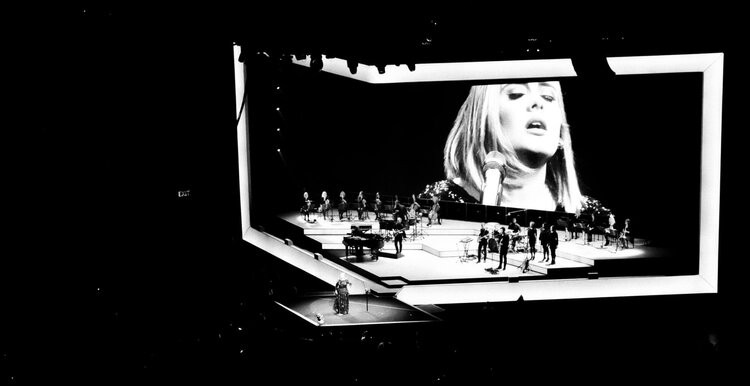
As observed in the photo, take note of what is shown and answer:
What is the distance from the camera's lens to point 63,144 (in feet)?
32.1

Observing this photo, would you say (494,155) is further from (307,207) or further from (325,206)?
(307,207)

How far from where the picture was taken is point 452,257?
46.9 feet

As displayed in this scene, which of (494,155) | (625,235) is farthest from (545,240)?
(494,155)

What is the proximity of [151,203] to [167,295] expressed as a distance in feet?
6.49

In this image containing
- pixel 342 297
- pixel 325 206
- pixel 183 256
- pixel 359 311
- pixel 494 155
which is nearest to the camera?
pixel 342 297

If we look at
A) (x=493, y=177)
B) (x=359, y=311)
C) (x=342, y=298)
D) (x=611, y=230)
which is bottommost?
(x=359, y=311)

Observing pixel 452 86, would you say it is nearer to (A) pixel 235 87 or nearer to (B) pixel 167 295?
(A) pixel 235 87

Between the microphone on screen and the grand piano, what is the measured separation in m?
3.26

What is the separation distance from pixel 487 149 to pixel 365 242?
4031 mm

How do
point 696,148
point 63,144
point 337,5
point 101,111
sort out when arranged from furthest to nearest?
1. point 696,148
2. point 101,111
3. point 63,144
4. point 337,5

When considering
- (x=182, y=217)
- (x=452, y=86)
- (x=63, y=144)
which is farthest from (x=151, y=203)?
(x=452, y=86)

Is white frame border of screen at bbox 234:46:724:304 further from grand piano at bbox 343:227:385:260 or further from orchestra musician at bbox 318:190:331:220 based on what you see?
orchestra musician at bbox 318:190:331:220

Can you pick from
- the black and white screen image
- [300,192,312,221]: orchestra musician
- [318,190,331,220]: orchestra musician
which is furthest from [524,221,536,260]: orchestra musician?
[300,192,312,221]: orchestra musician

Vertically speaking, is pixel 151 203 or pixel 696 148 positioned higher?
pixel 696 148
